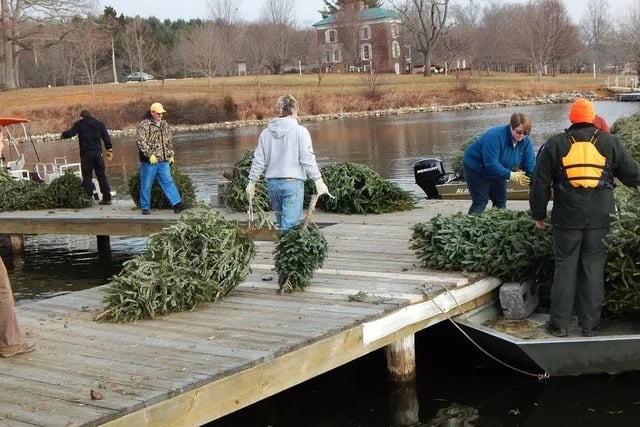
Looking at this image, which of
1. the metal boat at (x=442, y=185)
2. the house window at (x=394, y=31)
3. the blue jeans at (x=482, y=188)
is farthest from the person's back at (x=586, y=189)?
the house window at (x=394, y=31)

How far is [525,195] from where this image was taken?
1424cm

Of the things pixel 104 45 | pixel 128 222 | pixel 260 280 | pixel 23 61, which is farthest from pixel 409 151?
pixel 23 61

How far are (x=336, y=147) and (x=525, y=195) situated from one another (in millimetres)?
23423

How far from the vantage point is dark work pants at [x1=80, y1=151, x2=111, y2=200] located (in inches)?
572

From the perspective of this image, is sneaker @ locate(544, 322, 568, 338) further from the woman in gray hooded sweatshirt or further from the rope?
the woman in gray hooded sweatshirt

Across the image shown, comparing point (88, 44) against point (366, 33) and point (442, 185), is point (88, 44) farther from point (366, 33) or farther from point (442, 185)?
point (442, 185)

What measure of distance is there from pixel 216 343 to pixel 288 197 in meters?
2.23

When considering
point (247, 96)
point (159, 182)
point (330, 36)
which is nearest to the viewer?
point (159, 182)

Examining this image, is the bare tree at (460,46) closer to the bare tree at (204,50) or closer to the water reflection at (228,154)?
the bare tree at (204,50)

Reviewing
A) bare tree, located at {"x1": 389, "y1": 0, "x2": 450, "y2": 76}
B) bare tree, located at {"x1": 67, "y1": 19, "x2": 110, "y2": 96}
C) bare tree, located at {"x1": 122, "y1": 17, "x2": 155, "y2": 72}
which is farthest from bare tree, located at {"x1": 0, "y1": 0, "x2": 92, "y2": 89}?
bare tree, located at {"x1": 389, "y1": 0, "x2": 450, "y2": 76}

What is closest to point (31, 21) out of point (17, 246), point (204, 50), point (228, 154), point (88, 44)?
point (88, 44)

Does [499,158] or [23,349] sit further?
[499,158]

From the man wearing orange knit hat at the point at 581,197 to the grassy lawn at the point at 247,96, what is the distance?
57942 mm

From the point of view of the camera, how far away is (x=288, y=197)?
8.03 m
